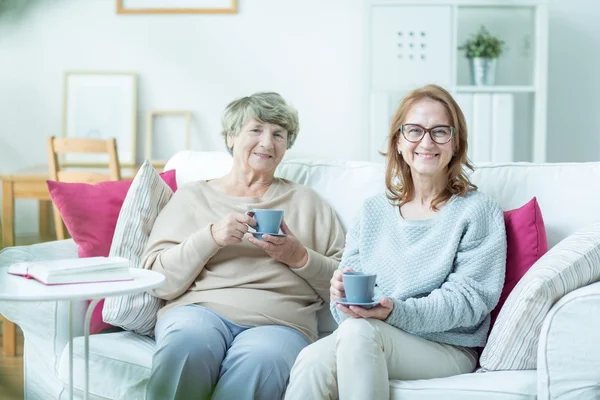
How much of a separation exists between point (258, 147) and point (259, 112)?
0.31ft

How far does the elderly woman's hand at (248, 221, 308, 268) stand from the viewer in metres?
1.72

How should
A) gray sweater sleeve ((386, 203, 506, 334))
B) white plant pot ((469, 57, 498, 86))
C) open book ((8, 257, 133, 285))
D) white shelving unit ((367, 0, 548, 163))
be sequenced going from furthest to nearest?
white plant pot ((469, 57, 498, 86)) → white shelving unit ((367, 0, 548, 163)) → gray sweater sleeve ((386, 203, 506, 334)) → open book ((8, 257, 133, 285))

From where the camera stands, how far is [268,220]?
1.67 metres

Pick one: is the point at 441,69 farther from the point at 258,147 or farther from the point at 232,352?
the point at 232,352

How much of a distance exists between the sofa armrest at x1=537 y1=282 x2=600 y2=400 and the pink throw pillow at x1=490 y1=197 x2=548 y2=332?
283 millimetres

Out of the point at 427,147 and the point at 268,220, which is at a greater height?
the point at 427,147

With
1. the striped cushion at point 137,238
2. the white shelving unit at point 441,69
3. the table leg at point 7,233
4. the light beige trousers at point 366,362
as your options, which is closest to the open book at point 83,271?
the striped cushion at point 137,238

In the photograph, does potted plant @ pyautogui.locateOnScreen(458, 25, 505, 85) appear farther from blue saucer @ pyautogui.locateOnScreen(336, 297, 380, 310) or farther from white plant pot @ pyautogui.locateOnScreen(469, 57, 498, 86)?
blue saucer @ pyautogui.locateOnScreen(336, 297, 380, 310)

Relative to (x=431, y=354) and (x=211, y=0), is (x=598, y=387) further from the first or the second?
(x=211, y=0)

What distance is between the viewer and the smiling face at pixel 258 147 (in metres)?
2.00

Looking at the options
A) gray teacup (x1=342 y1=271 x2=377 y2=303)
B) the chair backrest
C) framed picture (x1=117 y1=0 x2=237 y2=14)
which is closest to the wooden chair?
the chair backrest

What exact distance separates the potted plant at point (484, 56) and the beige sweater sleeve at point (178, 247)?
86.3 inches

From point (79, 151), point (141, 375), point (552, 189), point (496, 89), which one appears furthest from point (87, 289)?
point (496, 89)

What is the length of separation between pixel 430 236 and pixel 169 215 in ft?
2.24
